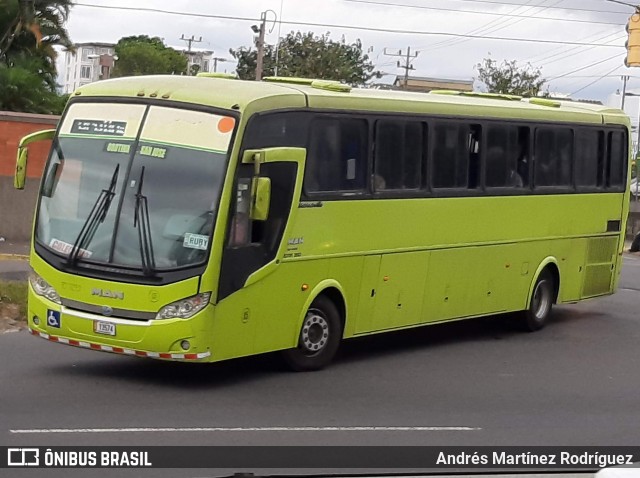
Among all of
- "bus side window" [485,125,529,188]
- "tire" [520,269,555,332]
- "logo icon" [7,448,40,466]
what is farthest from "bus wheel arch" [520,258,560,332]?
"logo icon" [7,448,40,466]

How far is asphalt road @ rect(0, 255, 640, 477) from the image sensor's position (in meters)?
10.1

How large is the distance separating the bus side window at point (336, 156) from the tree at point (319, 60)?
145 ft

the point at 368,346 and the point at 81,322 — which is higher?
the point at 81,322

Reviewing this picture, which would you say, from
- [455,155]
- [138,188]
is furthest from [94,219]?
[455,155]

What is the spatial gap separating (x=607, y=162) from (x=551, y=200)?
209cm

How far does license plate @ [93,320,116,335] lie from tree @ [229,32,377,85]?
152 feet

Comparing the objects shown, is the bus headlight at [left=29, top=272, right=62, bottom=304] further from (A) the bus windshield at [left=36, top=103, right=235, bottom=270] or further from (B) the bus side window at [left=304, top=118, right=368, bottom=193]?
(B) the bus side window at [left=304, top=118, right=368, bottom=193]

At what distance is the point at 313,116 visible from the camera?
1295 cm

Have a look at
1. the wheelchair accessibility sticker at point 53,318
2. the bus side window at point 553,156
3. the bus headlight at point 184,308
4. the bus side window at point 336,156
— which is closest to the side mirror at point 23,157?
the wheelchair accessibility sticker at point 53,318

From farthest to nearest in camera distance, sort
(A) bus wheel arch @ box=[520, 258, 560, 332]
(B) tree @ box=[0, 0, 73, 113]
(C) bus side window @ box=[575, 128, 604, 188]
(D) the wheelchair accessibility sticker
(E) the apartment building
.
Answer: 1. (E) the apartment building
2. (B) tree @ box=[0, 0, 73, 113]
3. (C) bus side window @ box=[575, 128, 604, 188]
4. (A) bus wheel arch @ box=[520, 258, 560, 332]
5. (D) the wheelchair accessibility sticker

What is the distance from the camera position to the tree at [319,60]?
5881 centimetres

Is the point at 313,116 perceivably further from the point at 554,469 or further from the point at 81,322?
the point at 554,469

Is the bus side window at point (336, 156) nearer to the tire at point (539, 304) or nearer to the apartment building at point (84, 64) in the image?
the tire at point (539, 304)

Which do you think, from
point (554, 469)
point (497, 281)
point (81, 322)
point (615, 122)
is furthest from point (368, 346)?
point (554, 469)
